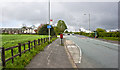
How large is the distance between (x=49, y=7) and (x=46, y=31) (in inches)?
1057

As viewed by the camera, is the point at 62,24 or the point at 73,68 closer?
the point at 73,68

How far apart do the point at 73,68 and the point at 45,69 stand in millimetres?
1323

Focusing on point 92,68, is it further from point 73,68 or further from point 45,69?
point 45,69

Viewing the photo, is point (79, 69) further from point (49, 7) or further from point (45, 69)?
point (49, 7)

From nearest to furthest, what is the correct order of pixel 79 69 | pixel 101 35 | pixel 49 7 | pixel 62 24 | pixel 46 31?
pixel 79 69 → pixel 49 7 → pixel 101 35 → pixel 46 31 → pixel 62 24

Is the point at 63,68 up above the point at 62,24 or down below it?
below

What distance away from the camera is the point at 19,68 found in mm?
4043

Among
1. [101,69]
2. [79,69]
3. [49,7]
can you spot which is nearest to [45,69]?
[79,69]

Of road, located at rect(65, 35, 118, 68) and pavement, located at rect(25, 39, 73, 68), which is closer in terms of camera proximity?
pavement, located at rect(25, 39, 73, 68)

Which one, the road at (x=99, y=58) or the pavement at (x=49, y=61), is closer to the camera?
the pavement at (x=49, y=61)

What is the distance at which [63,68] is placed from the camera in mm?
4418

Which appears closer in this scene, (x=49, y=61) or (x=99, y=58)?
(x=49, y=61)

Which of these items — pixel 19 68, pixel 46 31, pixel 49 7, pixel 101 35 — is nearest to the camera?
pixel 19 68

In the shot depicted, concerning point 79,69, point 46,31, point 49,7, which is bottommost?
point 79,69
